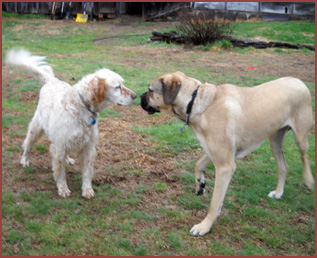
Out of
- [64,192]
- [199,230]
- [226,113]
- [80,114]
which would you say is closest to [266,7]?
[226,113]

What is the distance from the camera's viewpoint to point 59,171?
15.7ft

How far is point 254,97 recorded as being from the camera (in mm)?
4461

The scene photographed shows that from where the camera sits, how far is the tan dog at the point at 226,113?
4.14m

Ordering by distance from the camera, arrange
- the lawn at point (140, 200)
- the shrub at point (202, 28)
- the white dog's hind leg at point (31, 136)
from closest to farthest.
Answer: the lawn at point (140, 200) < the white dog's hind leg at point (31, 136) < the shrub at point (202, 28)

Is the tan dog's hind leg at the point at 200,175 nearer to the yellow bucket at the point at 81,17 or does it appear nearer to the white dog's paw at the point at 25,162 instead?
the white dog's paw at the point at 25,162

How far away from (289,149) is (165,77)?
3192mm

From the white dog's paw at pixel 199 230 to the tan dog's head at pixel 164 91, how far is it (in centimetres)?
138

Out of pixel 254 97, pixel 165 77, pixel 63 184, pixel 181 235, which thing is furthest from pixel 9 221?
pixel 254 97

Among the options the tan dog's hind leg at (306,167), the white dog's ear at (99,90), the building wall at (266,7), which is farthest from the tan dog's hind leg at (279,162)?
the building wall at (266,7)

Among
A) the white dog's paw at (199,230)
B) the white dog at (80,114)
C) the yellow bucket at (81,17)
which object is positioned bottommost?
the white dog's paw at (199,230)

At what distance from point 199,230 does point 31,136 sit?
281cm

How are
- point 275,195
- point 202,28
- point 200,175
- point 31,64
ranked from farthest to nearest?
point 202,28
point 31,64
point 275,195
point 200,175

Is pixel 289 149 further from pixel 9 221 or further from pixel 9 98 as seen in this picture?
pixel 9 98

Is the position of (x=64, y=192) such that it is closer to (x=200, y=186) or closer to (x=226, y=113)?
(x=200, y=186)
